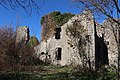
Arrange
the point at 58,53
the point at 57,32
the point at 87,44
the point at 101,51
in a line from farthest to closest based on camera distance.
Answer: the point at 57,32 < the point at 58,53 < the point at 101,51 < the point at 87,44

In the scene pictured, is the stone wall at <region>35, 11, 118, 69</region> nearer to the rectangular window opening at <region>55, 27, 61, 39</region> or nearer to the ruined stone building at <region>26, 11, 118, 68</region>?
the ruined stone building at <region>26, 11, 118, 68</region>

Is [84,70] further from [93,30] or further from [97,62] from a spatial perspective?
[93,30]

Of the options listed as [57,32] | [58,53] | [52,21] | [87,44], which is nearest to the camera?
[87,44]

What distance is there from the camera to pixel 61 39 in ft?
79.5

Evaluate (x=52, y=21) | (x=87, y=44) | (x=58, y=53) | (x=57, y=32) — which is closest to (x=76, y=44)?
(x=87, y=44)

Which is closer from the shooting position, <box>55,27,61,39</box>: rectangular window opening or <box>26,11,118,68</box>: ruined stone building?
<box>26,11,118,68</box>: ruined stone building

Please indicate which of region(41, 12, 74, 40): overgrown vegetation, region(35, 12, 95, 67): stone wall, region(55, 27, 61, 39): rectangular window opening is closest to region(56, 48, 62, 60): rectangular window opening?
region(35, 12, 95, 67): stone wall

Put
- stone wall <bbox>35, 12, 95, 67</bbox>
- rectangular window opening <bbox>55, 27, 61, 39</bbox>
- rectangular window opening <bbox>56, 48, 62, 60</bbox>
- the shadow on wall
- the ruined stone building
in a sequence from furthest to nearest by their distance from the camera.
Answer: rectangular window opening <bbox>55, 27, 61, 39</bbox> < rectangular window opening <bbox>56, 48, 62, 60</bbox> < the shadow on wall < stone wall <bbox>35, 12, 95, 67</bbox> < the ruined stone building

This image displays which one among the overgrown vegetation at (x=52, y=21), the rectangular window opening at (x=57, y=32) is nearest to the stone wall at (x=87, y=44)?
the rectangular window opening at (x=57, y=32)

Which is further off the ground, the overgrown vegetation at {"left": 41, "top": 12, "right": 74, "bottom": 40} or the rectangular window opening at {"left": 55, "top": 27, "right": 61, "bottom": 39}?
the overgrown vegetation at {"left": 41, "top": 12, "right": 74, "bottom": 40}

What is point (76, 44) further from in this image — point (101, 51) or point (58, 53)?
point (58, 53)

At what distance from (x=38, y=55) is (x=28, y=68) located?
8934mm

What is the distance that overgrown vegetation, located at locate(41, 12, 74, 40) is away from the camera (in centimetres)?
3030

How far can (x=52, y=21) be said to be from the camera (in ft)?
105
